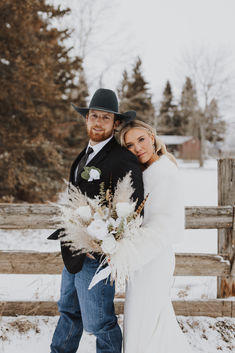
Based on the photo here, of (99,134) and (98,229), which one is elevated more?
(99,134)

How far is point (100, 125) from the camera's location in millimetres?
2211

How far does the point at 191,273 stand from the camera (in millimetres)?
3125

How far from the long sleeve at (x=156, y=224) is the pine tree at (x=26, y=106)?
225 inches

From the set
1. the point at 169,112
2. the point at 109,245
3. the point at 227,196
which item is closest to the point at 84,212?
the point at 109,245

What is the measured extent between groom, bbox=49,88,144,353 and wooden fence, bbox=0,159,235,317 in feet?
2.61

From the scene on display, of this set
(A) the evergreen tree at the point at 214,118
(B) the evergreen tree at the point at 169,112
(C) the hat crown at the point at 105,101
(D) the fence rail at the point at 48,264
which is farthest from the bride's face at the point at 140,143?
(B) the evergreen tree at the point at 169,112

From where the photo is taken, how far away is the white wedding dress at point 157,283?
181cm

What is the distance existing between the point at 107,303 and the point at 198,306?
1.63 metres

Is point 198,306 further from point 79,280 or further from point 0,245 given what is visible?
point 0,245

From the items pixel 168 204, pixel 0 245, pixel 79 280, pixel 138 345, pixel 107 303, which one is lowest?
pixel 0 245

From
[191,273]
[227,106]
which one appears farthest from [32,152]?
[227,106]

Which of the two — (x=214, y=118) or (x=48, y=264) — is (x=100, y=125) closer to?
(x=48, y=264)

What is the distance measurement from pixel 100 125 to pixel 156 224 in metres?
0.93

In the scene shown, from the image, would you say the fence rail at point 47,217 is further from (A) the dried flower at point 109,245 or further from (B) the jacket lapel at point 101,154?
(A) the dried flower at point 109,245
